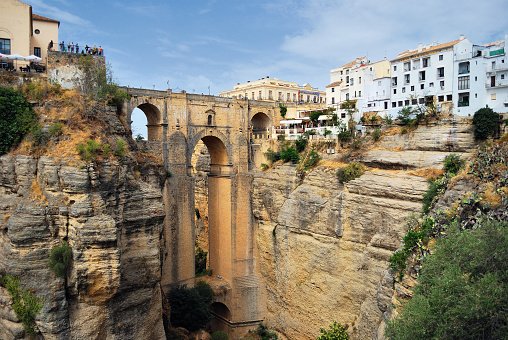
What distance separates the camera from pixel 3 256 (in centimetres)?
1490

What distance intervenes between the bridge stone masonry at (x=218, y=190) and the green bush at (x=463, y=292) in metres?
18.5

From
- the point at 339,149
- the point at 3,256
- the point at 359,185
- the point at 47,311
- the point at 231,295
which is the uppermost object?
the point at 339,149

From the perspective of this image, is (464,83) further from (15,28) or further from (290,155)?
(15,28)

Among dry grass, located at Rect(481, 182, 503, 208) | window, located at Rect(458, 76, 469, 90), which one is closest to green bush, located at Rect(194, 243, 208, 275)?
window, located at Rect(458, 76, 469, 90)

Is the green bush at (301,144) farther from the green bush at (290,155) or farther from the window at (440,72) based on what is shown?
the window at (440,72)

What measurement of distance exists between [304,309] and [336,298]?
10.4 ft

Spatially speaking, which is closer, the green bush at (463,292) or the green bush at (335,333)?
the green bush at (463,292)

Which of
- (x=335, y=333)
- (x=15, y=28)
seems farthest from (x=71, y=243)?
(x=335, y=333)

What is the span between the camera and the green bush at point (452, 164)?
19766mm

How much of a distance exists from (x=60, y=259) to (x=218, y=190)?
694 inches

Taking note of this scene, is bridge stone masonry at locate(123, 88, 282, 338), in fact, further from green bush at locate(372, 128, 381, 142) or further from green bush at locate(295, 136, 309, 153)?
green bush at locate(372, 128, 381, 142)

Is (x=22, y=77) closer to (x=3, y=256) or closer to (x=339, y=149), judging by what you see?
(x=3, y=256)

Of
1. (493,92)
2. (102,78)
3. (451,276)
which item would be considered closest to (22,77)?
(102,78)

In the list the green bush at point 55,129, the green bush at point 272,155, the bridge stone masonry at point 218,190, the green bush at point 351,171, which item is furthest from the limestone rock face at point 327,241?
the green bush at point 55,129
